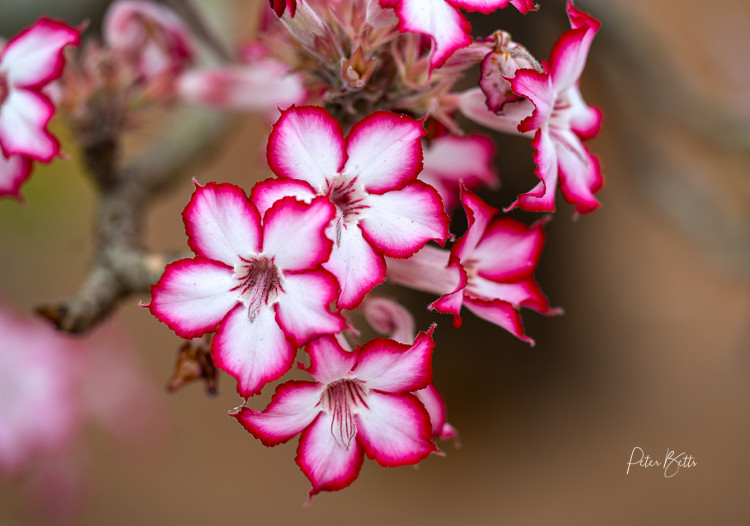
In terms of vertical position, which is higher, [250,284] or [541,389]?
[250,284]

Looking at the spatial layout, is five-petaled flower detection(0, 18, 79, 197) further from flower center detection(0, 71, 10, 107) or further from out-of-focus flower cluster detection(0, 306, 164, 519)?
out-of-focus flower cluster detection(0, 306, 164, 519)

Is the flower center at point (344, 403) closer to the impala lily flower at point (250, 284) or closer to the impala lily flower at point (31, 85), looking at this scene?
the impala lily flower at point (250, 284)

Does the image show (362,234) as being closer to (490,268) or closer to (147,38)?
(490,268)

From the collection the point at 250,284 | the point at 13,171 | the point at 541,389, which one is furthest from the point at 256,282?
the point at 541,389

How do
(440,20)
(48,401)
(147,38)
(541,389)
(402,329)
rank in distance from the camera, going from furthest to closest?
(541,389) < (48,401) < (147,38) < (402,329) < (440,20)

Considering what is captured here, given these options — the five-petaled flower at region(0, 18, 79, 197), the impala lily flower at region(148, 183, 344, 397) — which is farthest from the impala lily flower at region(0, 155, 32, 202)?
the impala lily flower at region(148, 183, 344, 397)

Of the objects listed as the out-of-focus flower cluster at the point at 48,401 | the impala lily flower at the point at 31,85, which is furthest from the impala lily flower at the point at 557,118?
the out-of-focus flower cluster at the point at 48,401
